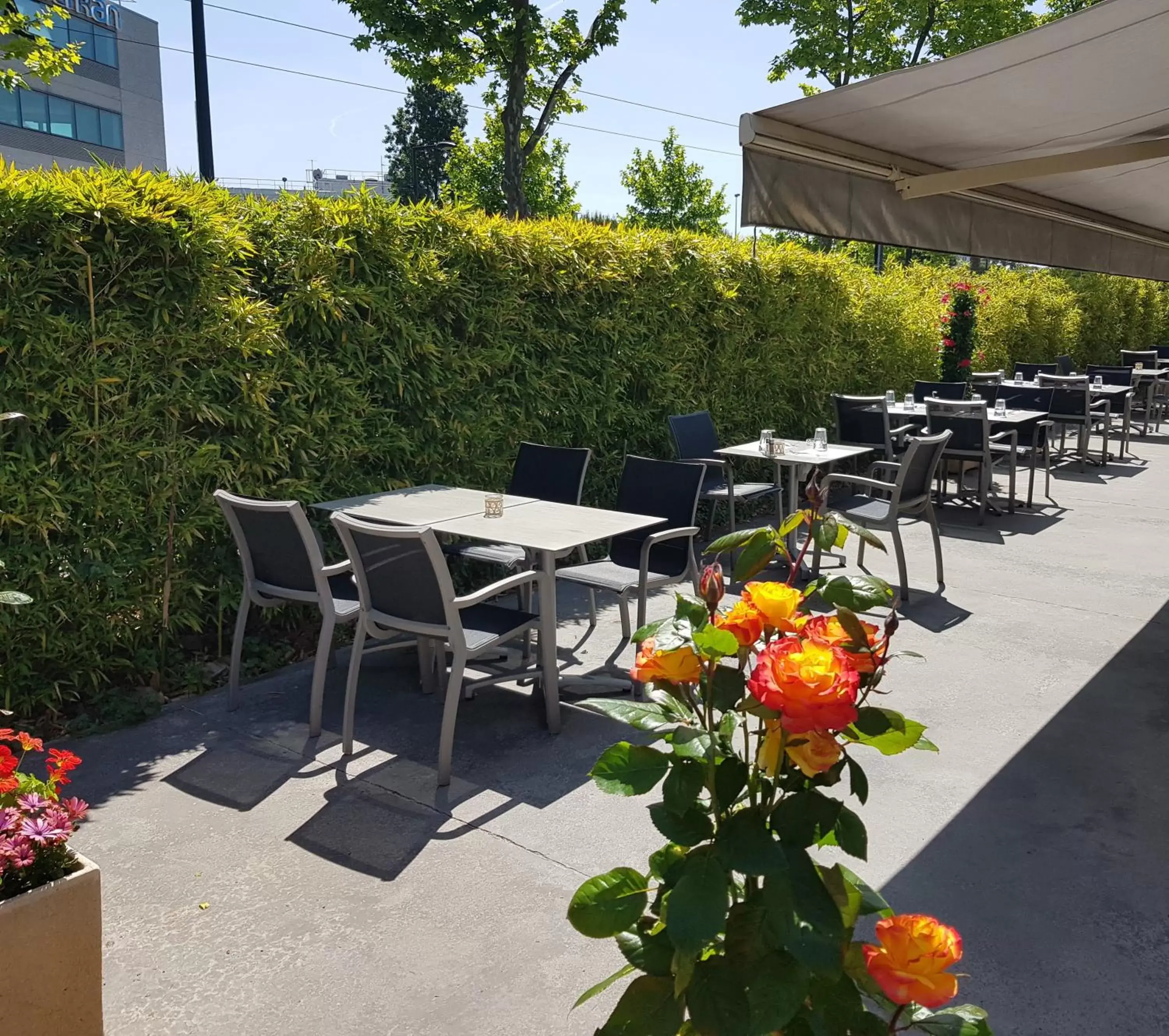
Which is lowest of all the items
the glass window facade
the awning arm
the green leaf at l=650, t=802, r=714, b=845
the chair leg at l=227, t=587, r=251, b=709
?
the chair leg at l=227, t=587, r=251, b=709

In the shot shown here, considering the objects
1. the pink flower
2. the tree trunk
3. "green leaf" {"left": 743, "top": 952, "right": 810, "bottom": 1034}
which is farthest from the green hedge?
the tree trunk

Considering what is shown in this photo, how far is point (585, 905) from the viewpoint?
1.41 metres

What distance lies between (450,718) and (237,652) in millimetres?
1325

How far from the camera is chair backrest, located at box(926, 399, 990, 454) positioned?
8.37 meters

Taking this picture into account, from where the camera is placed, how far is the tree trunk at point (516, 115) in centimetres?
1342

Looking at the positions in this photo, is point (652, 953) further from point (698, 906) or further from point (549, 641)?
point (549, 641)

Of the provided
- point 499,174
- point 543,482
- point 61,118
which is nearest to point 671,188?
point 499,174

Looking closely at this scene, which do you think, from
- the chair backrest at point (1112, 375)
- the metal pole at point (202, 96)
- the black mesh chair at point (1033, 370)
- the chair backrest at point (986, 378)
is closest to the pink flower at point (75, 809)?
the metal pole at point (202, 96)

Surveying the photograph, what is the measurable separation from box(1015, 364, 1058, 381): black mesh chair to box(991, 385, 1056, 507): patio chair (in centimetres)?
141

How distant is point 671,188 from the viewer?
36.0 metres

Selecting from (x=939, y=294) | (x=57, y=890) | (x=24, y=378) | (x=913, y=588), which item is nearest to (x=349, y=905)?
(x=57, y=890)

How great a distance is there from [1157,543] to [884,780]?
518 centimetres

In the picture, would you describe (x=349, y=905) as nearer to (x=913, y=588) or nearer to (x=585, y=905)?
(x=585, y=905)

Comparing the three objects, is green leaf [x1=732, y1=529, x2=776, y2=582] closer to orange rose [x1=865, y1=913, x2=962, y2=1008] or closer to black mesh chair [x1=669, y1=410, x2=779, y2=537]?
orange rose [x1=865, y1=913, x2=962, y2=1008]
